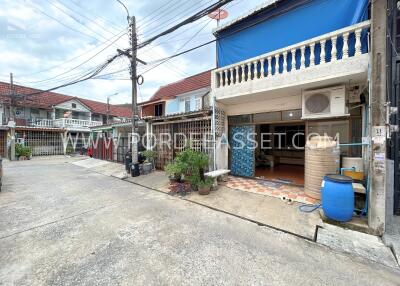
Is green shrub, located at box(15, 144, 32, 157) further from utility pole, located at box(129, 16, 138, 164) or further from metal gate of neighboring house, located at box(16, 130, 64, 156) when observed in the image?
utility pole, located at box(129, 16, 138, 164)

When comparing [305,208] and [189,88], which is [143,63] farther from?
[305,208]

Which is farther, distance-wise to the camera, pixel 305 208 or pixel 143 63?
pixel 143 63

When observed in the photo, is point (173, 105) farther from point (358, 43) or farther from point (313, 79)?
point (358, 43)

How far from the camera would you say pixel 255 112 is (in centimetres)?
652

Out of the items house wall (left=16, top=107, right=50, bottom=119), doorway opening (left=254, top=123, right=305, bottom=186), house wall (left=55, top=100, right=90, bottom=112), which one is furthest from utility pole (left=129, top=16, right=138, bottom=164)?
house wall (left=16, top=107, right=50, bottom=119)

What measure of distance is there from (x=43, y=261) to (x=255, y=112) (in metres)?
6.41

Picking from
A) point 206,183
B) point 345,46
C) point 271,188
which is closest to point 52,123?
point 206,183

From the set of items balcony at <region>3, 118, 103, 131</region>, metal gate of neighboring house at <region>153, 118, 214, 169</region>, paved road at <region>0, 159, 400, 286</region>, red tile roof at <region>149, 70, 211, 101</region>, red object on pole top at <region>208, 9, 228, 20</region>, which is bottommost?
paved road at <region>0, 159, 400, 286</region>

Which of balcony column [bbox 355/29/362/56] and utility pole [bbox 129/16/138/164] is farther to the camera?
utility pole [bbox 129/16/138/164]

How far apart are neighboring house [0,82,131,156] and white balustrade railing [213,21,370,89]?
1587 centimetres

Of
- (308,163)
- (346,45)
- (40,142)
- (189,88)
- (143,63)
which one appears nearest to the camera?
(346,45)

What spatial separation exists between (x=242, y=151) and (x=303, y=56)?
3.76 m

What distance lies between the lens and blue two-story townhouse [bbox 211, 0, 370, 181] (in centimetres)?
417

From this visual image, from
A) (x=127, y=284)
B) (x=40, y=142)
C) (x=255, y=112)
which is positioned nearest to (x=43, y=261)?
(x=127, y=284)
